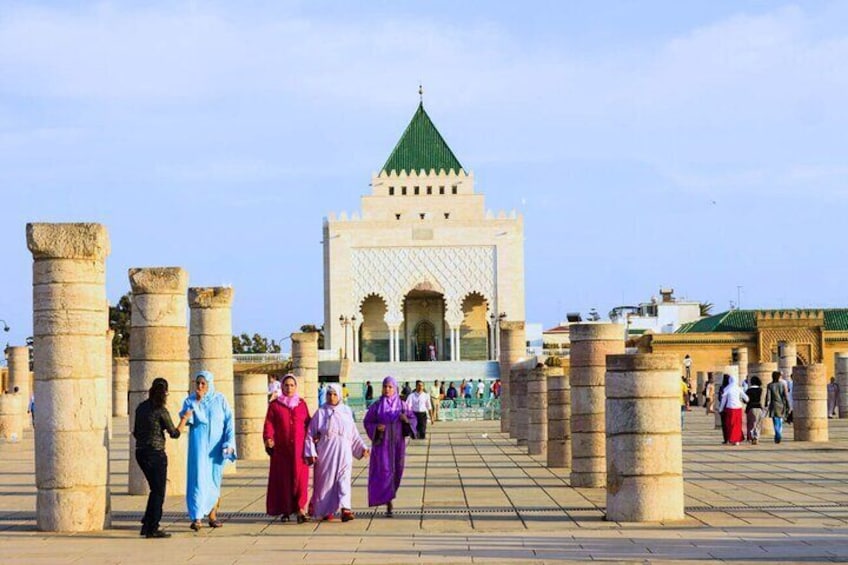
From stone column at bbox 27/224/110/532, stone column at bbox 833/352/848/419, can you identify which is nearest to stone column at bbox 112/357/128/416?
stone column at bbox 833/352/848/419

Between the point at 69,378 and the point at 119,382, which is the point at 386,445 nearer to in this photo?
the point at 69,378

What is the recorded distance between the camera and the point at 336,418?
1028 centimetres

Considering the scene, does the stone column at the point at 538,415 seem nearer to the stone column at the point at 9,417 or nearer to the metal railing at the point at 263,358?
the stone column at the point at 9,417

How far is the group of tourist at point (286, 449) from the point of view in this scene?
30.9ft

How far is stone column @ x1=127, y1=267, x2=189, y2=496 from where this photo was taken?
1240 cm

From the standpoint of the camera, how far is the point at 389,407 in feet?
34.8

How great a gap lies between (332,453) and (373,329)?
156ft

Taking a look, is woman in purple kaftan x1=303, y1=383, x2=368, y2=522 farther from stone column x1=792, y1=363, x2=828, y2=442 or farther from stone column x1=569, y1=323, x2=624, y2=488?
stone column x1=792, y1=363, x2=828, y2=442

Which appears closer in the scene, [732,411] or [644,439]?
[644,439]

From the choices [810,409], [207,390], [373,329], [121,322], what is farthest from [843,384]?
[121,322]

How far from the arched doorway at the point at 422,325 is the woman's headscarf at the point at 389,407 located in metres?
47.2

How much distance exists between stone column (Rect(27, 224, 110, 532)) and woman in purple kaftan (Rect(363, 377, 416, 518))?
1896 mm

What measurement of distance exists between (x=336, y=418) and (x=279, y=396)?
18.4 inches

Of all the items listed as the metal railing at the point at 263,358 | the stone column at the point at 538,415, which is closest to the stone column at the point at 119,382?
the metal railing at the point at 263,358
